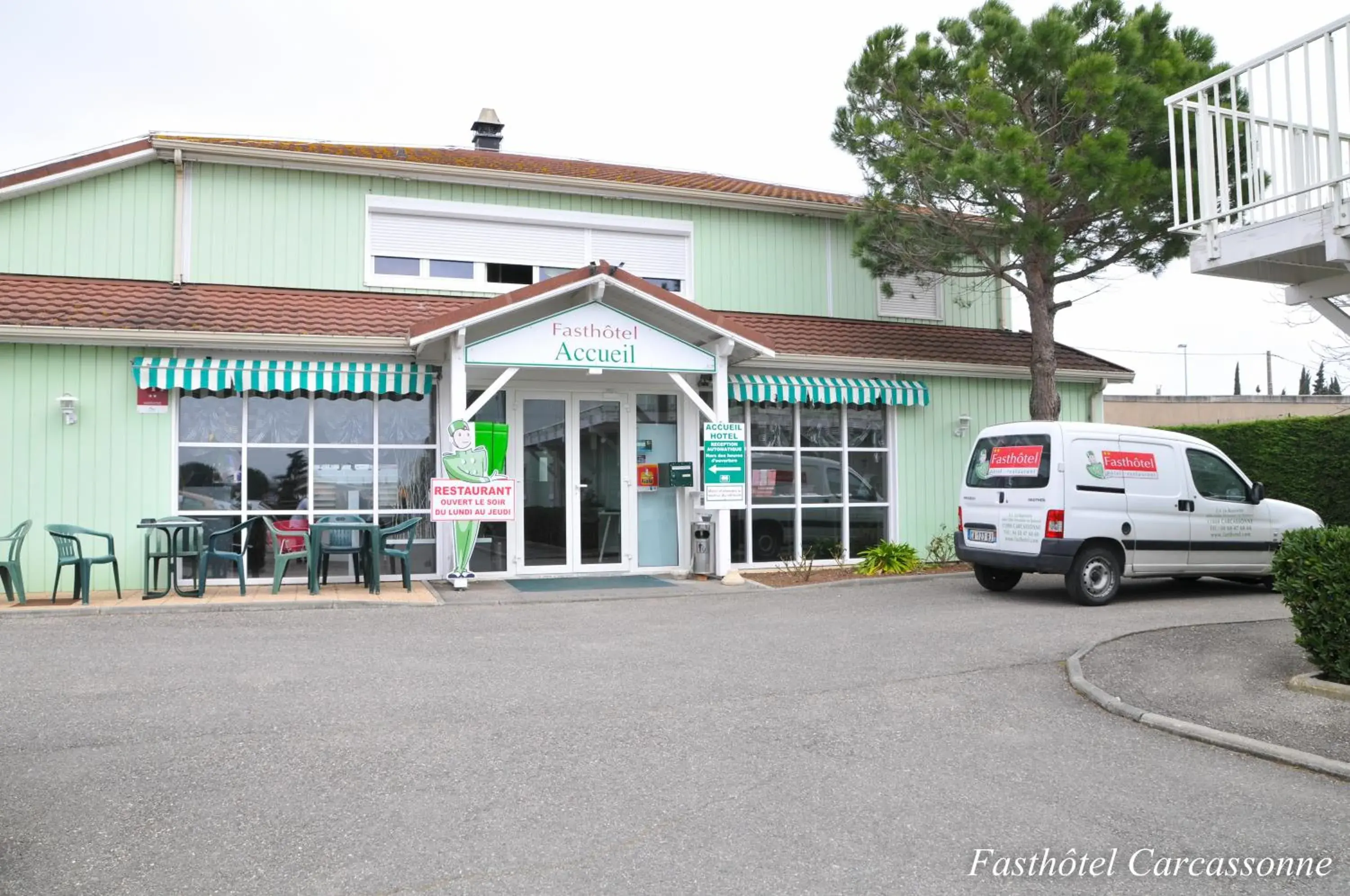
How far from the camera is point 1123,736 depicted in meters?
5.93

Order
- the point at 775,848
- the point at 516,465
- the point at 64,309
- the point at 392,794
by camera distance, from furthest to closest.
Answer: the point at 516,465 → the point at 64,309 → the point at 392,794 → the point at 775,848

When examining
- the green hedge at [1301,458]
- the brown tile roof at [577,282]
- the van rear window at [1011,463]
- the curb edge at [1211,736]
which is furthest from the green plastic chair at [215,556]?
the green hedge at [1301,458]

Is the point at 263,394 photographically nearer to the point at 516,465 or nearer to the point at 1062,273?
the point at 516,465

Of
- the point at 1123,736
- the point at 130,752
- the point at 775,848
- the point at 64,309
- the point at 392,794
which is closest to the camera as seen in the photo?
the point at 775,848

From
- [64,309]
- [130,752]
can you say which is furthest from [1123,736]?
[64,309]

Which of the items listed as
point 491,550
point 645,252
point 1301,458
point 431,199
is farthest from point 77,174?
point 1301,458

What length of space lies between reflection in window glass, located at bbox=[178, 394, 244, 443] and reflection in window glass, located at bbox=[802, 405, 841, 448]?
24.2 ft

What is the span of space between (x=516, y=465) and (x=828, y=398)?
14.4 ft

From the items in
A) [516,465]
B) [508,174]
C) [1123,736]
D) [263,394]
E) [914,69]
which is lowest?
[1123,736]

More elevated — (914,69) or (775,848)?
(914,69)

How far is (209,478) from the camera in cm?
1230

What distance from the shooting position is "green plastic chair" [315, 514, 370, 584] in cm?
1220

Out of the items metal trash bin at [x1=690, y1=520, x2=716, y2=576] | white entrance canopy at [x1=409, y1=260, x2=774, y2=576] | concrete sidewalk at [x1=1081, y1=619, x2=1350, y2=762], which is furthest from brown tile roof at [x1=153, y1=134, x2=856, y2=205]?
concrete sidewalk at [x1=1081, y1=619, x2=1350, y2=762]

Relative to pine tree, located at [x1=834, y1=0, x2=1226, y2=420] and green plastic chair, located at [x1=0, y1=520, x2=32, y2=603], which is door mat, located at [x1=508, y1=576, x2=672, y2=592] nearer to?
green plastic chair, located at [x1=0, y1=520, x2=32, y2=603]
